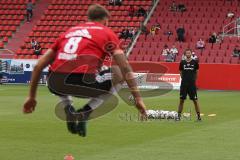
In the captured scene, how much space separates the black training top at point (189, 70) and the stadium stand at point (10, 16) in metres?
28.7

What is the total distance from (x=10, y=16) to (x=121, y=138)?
35786mm

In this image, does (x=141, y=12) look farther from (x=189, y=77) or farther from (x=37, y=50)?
(x=189, y=77)

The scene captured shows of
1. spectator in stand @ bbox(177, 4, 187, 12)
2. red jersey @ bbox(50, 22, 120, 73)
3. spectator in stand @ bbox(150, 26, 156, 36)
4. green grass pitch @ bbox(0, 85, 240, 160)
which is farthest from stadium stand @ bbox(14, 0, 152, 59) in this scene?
red jersey @ bbox(50, 22, 120, 73)

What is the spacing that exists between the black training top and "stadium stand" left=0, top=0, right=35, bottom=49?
28736 millimetres

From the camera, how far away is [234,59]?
38906mm

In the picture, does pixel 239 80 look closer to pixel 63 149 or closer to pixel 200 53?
pixel 200 53

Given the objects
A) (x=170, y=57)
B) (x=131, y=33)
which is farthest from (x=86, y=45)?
(x=131, y=33)

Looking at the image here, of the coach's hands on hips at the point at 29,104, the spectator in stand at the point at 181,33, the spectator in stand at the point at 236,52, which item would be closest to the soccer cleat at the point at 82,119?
the coach's hands on hips at the point at 29,104

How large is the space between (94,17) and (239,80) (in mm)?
30113

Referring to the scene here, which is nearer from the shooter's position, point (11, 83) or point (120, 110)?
point (120, 110)

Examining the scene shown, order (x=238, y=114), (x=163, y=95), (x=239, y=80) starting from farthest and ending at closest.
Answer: (x=239, y=80)
(x=163, y=95)
(x=238, y=114)

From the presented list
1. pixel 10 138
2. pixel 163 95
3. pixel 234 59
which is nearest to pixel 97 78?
pixel 10 138

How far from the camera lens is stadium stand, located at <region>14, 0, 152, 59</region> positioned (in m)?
45.6

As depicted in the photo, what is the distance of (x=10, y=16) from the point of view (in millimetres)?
49625
